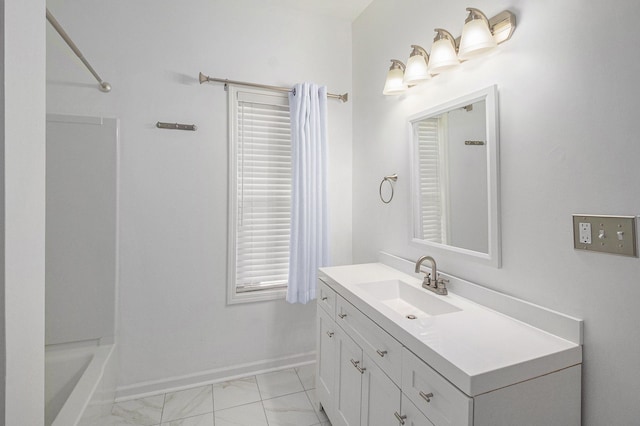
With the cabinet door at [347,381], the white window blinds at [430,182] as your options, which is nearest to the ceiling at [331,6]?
the white window blinds at [430,182]

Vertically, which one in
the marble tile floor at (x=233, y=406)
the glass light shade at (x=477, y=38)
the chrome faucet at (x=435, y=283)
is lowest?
the marble tile floor at (x=233, y=406)

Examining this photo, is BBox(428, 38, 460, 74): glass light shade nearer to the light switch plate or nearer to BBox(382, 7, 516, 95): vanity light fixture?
BBox(382, 7, 516, 95): vanity light fixture

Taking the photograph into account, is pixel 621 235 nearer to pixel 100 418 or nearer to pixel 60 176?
pixel 100 418

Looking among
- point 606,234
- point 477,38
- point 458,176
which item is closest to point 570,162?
point 606,234

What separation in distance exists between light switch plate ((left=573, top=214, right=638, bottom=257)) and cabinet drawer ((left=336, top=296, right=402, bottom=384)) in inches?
27.5

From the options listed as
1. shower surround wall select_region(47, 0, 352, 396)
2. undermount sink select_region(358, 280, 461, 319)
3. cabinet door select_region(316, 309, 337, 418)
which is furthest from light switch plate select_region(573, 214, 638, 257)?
shower surround wall select_region(47, 0, 352, 396)

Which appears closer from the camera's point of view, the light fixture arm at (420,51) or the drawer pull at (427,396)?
the drawer pull at (427,396)

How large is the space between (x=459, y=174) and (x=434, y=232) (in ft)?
1.10

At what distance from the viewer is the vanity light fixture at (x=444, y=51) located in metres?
1.40

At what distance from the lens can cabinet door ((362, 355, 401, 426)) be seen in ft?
3.67

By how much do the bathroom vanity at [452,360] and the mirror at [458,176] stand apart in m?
0.22

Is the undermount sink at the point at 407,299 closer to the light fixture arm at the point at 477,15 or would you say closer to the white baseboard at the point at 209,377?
the white baseboard at the point at 209,377

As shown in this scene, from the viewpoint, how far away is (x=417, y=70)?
5.25ft

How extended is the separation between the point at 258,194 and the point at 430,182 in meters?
1.22
